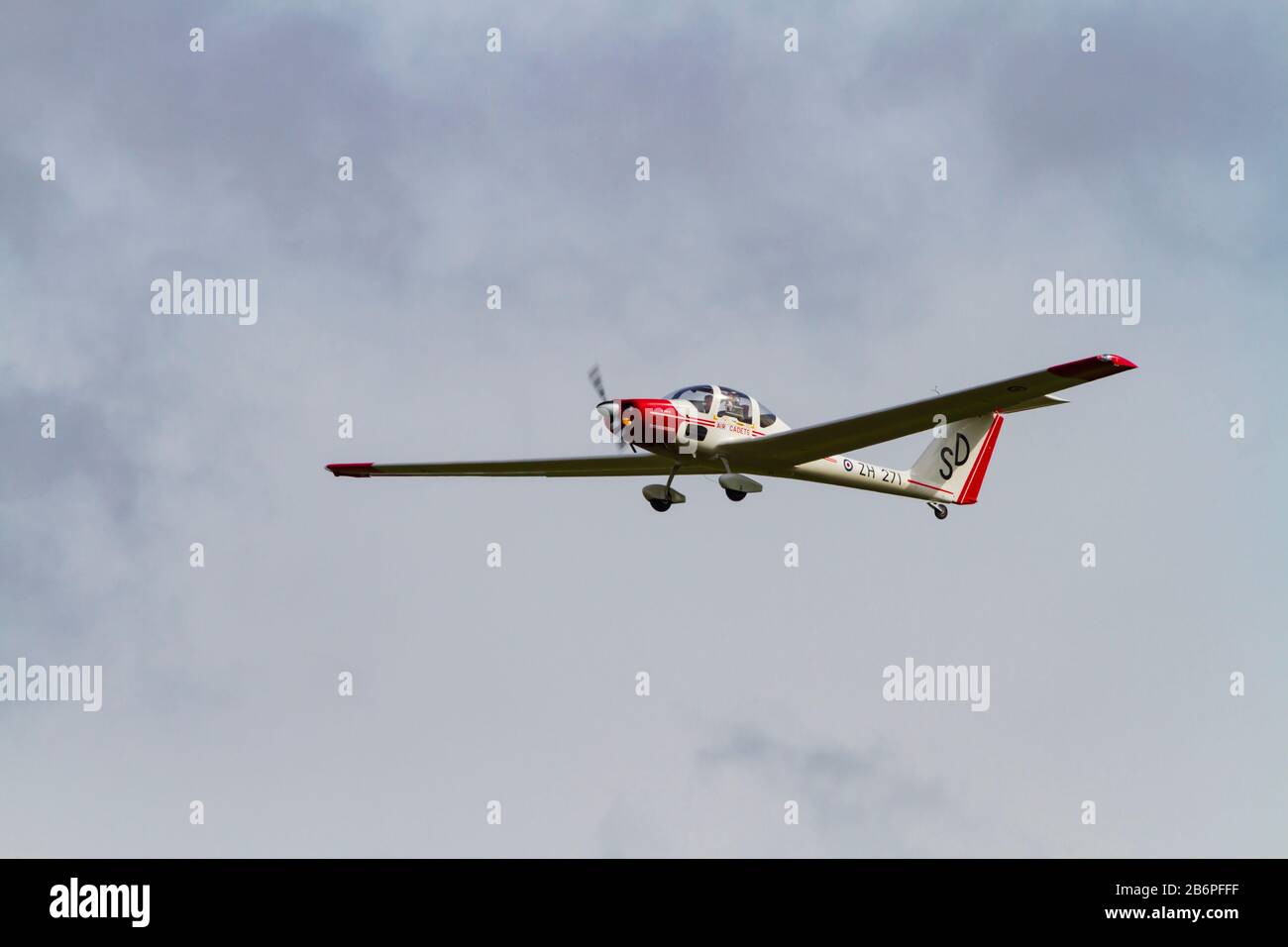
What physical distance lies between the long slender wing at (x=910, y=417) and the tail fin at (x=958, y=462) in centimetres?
493

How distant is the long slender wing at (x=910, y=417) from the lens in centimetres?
2450

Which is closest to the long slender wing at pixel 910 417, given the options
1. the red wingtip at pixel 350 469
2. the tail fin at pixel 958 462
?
the tail fin at pixel 958 462

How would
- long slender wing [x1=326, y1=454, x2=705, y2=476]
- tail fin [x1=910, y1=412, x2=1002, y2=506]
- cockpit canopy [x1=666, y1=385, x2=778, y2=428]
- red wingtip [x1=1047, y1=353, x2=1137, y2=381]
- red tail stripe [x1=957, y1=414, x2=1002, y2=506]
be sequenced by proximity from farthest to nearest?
red tail stripe [x1=957, y1=414, x2=1002, y2=506], tail fin [x1=910, y1=412, x2=1002, y2=506], long slender wing [x1=326, y1=454, x2=705, y2=476], cockpit canopy [x1=666, y1=385, x2=778, y2=428], red wingtip [x1=1047, y1=353, x2=1137, y2=381]

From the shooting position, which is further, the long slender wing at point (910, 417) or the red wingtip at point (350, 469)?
the red wingtip at point (350, 469)

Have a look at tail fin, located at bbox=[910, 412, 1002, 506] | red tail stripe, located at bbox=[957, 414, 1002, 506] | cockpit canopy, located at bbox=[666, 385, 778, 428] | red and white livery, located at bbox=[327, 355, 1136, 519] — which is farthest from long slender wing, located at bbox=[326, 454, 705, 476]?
red tail stripe, located at bbox=[957, 414, 1002, 506]

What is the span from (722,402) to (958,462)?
7.55 metres

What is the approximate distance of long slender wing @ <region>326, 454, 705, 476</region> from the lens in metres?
30.6

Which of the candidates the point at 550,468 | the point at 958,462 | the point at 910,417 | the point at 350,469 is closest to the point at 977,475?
the point at 958,462

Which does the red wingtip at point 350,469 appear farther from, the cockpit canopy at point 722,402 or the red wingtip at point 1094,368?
the red wingtip at point 1094,368

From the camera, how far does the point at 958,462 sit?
32.9m

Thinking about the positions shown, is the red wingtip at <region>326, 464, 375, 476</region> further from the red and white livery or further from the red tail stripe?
the red tail stripe

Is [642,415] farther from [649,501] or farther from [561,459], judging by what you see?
[561,459]

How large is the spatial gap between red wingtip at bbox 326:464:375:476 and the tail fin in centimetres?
1223
